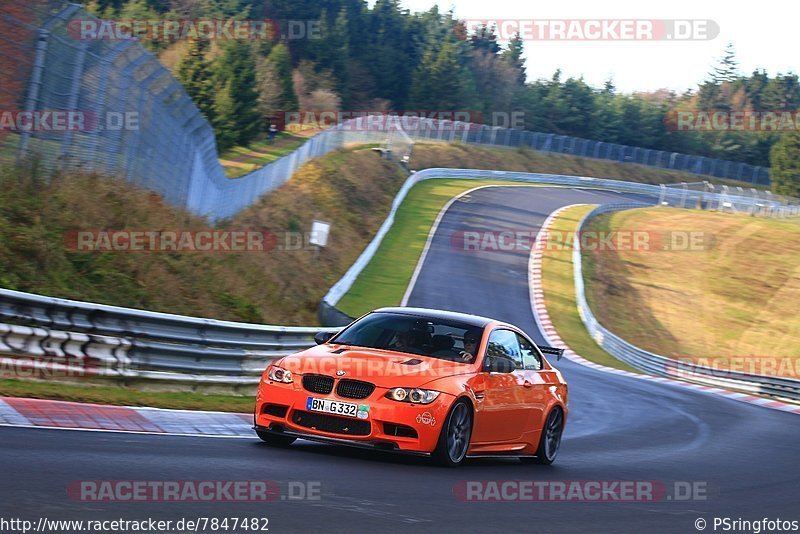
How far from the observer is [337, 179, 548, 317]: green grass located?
33656mm

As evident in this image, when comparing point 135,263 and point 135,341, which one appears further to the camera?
point 135,263

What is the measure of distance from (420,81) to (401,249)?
61552 mm

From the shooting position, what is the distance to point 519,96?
387ft

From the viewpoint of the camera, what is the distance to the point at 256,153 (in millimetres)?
63875

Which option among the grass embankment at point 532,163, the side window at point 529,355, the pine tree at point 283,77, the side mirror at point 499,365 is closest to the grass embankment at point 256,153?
the pine tree at point 283,77

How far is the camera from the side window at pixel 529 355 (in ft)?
36.6

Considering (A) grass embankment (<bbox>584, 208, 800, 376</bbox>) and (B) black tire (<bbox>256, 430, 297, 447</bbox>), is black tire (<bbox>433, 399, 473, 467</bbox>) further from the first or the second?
(A) grass embankment (<bbox>584, 208, 800, 376</bbox>)

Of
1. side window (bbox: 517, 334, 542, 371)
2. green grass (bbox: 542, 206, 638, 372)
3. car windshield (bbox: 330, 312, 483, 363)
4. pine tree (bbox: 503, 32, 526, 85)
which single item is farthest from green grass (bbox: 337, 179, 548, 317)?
pine tree (bbox: 503, 32, 526, 85)

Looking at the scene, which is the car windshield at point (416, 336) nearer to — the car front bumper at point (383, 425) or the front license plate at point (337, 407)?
the car front bumper at point (383, 425)

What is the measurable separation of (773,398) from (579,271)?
16.1m

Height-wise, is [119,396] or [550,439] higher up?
[119,396]

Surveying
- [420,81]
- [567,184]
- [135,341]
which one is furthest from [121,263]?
[420,81]

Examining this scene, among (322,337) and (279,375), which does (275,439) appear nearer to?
(279,375)

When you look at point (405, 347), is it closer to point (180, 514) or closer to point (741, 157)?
point (180, 514)
